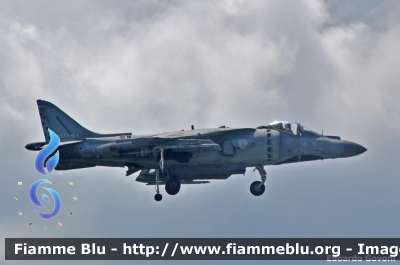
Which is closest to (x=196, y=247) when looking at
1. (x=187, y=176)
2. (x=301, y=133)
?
(x=187, y=176)

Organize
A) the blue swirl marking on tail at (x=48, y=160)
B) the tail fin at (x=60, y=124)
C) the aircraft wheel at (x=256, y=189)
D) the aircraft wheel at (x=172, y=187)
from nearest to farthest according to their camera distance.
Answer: the blue swirl marking on tail at (x=48, y=160) → the aircraft wheel at (x=172, y=187) → the aircraft wheel at (x=256, y=189) → the tail fin at (x=60, y=124)

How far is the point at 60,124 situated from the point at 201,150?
9.42 meters

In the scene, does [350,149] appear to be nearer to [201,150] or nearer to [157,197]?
[201,150]

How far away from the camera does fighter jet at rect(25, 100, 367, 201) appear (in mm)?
63219

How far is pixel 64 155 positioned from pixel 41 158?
1.41 meters

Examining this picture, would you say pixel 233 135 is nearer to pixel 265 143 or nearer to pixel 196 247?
pixel 265 143

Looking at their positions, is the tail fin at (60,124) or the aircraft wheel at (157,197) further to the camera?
the tail fin at (60,124)

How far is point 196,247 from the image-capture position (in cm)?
6209

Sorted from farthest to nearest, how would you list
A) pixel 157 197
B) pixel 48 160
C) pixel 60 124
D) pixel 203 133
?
1. pixel 60 124
2. pixel 203 133
3. pixel 48 160
4. pixel 157 197

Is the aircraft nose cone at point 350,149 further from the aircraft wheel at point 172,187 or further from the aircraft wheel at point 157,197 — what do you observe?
the aircraft wheel at point 157,197

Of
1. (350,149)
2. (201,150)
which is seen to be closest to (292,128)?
(350,149)

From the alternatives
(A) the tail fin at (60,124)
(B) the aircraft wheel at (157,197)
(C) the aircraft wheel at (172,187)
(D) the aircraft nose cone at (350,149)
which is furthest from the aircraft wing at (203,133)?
(D) the aircraft nose cone at (350,149)

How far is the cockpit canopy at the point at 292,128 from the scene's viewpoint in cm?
6412

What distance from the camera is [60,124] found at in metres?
65.6
